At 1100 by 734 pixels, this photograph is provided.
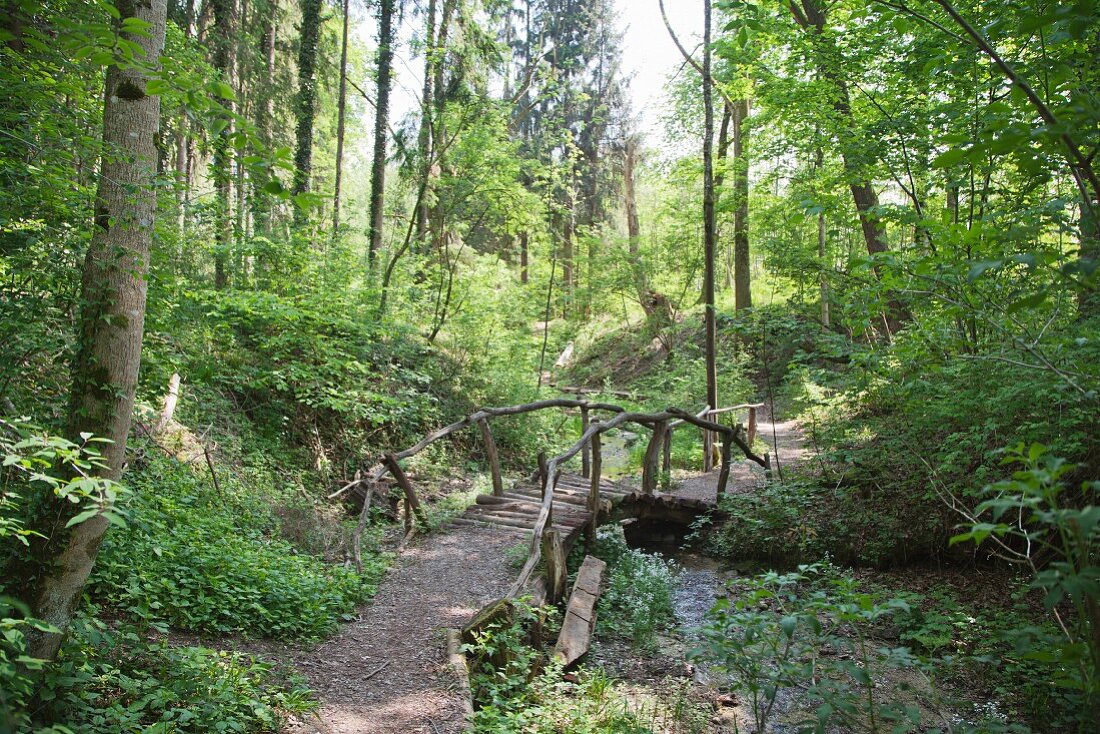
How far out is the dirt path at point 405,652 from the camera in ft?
12.3

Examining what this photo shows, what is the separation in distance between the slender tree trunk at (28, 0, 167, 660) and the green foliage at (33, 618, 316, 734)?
1.08ft

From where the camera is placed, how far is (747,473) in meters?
11.9

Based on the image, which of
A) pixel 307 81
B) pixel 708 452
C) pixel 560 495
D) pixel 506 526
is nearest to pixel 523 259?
pixel 307 81

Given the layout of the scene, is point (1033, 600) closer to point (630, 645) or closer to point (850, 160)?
point (630, 645)

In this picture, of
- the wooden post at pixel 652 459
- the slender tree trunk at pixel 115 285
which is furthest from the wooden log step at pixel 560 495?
the slender tree trunk at pixel 115 285

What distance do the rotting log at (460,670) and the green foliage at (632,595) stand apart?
2.11 metres

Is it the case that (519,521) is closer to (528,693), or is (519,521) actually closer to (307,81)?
(528,693)

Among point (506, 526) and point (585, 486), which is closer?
point (506, 526)

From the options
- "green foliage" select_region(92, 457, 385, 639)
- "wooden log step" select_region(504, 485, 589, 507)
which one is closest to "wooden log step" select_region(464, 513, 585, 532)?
"wooden log step" select_region(504, 485, 589, 507)

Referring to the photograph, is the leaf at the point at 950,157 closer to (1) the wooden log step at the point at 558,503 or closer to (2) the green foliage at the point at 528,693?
(2) the green foliage at the point at 528,693

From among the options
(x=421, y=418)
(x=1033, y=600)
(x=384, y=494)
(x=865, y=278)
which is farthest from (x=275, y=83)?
(x=1033, y=600)

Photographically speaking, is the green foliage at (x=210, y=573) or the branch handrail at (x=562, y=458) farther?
the branch handrail at (x=562, y=458)

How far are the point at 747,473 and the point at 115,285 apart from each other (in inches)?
425

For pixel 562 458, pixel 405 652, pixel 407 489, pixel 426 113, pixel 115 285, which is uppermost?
pixel 426 113
